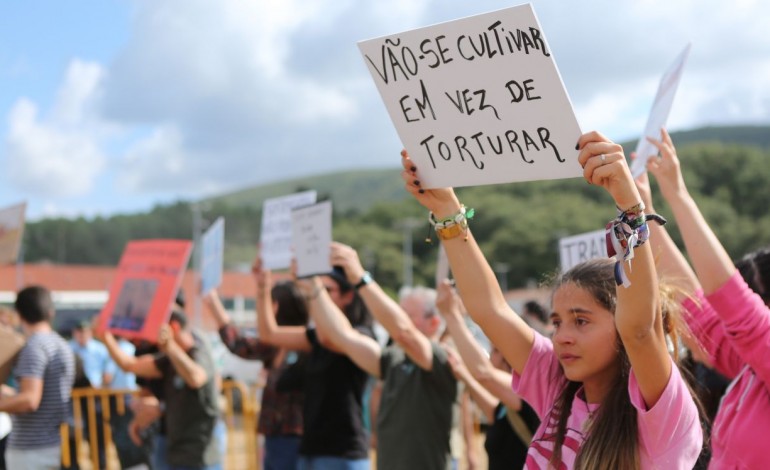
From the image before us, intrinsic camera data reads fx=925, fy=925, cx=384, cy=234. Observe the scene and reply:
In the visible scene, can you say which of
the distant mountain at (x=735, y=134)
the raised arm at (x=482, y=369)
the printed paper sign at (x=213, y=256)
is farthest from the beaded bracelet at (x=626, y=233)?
the distant mountain at (x=735, y=134)

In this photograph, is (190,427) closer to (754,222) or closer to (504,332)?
(504,332)

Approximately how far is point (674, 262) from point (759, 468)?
2.95 feet

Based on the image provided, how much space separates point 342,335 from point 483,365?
46.4 inches

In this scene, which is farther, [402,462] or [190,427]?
[190,427]

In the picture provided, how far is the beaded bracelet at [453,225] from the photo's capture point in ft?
9.39

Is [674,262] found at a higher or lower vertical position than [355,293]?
lower

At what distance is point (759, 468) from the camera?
296cm

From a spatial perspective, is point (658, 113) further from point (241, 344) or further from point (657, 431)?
point (241, 344)

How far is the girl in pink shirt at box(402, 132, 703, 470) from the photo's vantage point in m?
2.22

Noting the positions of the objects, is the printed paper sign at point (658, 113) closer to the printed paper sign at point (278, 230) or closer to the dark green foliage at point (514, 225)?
the printed paper sign at point (278, 230)

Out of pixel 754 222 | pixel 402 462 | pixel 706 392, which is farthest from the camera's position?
pixel 754 222

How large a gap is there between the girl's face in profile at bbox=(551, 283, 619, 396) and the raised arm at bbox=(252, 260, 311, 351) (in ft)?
10.8

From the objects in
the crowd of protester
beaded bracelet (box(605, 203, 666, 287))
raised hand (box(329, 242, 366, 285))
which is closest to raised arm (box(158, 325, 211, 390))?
the crowd of protester

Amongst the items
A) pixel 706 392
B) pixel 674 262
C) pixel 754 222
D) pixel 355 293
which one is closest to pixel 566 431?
pixel 674 262
